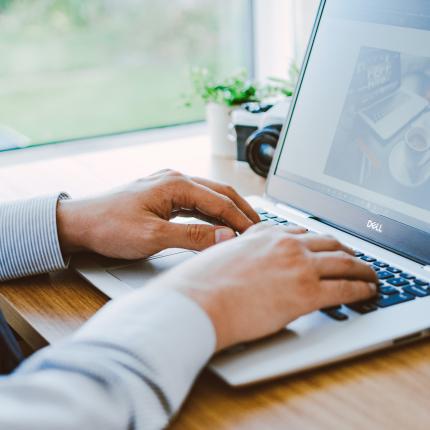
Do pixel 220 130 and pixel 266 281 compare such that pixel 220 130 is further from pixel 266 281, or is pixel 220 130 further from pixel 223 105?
pixel 266 281

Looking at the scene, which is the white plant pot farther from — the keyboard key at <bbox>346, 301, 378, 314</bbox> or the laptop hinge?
the keyboard key at <bbox>346, 301, 378, 314</bbox>

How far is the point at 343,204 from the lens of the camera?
1.02m

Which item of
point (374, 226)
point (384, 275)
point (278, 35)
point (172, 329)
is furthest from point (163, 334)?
point (278, 35)

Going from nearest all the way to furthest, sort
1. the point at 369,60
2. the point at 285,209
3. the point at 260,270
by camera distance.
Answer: the point at 260,270
the point at 369,60
the point at 285,209

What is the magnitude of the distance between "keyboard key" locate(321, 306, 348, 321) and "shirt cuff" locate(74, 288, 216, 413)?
5.7 inches

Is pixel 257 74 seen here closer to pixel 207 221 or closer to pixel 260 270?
pixel 207 221

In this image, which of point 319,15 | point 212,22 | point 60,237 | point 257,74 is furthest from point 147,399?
point 212,22

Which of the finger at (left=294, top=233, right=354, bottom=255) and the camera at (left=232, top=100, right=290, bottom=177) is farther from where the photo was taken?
the camera at (left=232, top=100, right=290, bottom=177)

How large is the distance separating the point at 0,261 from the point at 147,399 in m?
0.41

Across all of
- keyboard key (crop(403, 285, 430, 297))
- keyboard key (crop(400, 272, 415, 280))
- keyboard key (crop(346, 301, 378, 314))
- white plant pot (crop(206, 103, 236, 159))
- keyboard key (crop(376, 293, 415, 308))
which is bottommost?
white plant pot (crop(206, 103, 236, 159))

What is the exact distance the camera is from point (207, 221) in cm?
99

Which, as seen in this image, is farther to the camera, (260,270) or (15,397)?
(260,270)

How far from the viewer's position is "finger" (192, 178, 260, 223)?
0.98 meters

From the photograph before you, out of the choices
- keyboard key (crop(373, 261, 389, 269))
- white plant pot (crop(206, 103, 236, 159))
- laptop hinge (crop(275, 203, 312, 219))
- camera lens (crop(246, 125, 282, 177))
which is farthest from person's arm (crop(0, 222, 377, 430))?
white plant pot (crop(206, 103, 236, 159))
